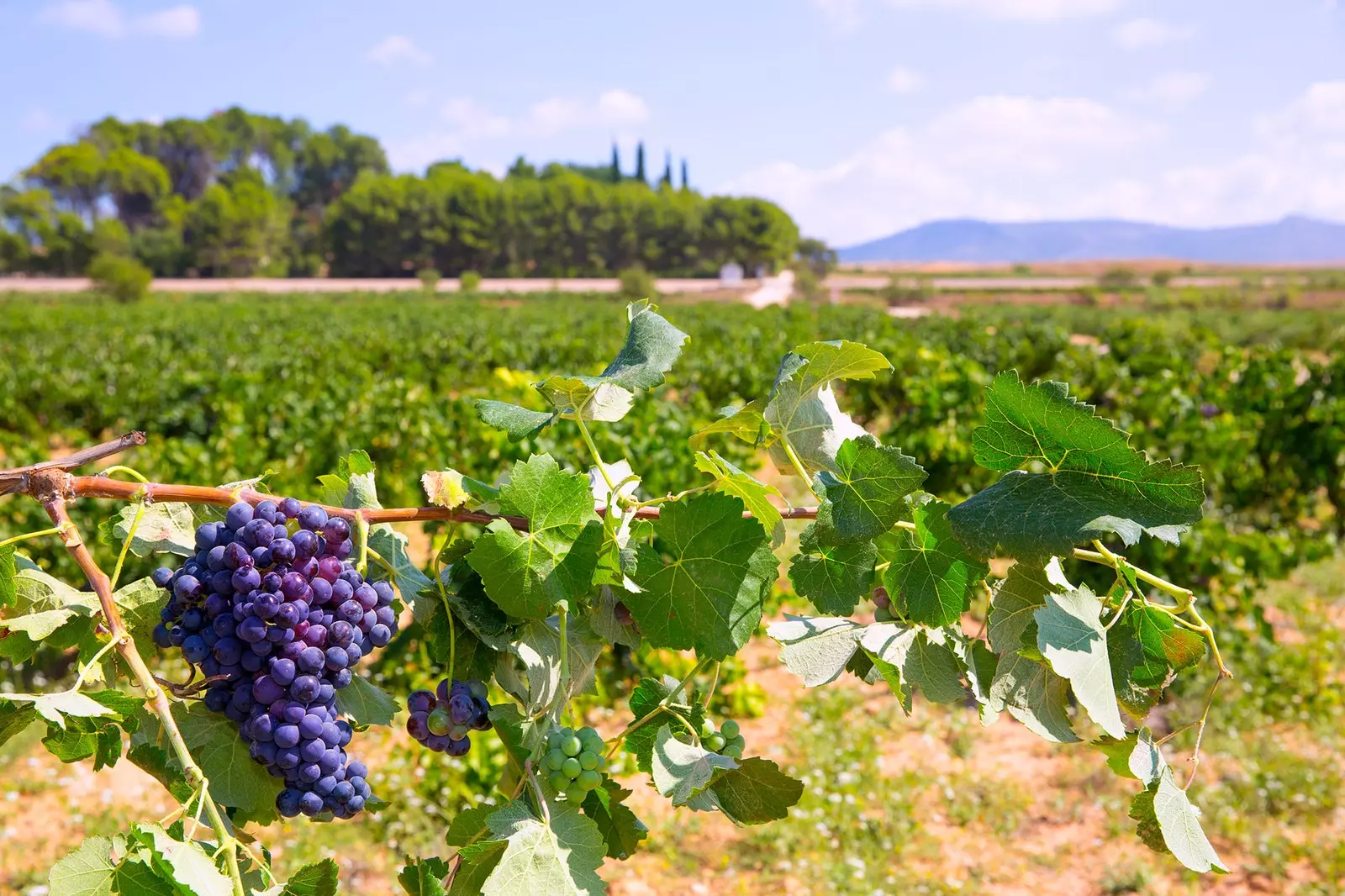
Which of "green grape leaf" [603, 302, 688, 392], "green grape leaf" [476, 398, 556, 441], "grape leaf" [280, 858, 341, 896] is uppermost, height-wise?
"green grape leaf" [603, 302, 688, 392]

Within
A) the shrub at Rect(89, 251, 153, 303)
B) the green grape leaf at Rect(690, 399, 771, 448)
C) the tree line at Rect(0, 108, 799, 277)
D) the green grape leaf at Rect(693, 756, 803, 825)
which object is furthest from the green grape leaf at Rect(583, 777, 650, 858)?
the tree line at Rect(0, 108, 799, 277)

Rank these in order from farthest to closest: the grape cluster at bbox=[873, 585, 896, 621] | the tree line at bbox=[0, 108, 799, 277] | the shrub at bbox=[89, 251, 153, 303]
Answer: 1. the tree line at bbox=[0, 108, 799, 277]
2. the shrub at bbox=[89, 251, 153, 303]
3. the grape cluster at bbox=[873, 585, 896, 621]

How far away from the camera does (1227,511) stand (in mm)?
8617

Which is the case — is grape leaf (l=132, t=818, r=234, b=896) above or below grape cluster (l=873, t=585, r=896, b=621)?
below

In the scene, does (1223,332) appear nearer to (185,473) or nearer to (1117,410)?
(1117,410)

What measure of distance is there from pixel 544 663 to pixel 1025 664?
554 millimetres

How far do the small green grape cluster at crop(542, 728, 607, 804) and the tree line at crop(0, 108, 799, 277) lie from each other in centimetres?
7882

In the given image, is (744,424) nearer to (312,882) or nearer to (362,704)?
(362,704)

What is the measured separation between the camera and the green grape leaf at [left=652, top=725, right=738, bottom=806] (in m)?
0.95

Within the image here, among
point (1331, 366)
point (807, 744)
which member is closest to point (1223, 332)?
point (1331, 366)

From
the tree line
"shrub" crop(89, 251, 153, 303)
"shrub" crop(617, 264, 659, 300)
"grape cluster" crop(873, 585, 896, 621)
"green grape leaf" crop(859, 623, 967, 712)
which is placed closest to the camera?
"green grape leaf" crop(859, 623, 967, 712)

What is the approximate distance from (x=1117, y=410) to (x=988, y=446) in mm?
8732

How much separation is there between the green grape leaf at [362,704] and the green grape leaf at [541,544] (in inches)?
8.5

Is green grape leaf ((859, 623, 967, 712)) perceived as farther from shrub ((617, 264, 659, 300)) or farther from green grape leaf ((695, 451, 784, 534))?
shrub ((617, 264, 659, 300))
